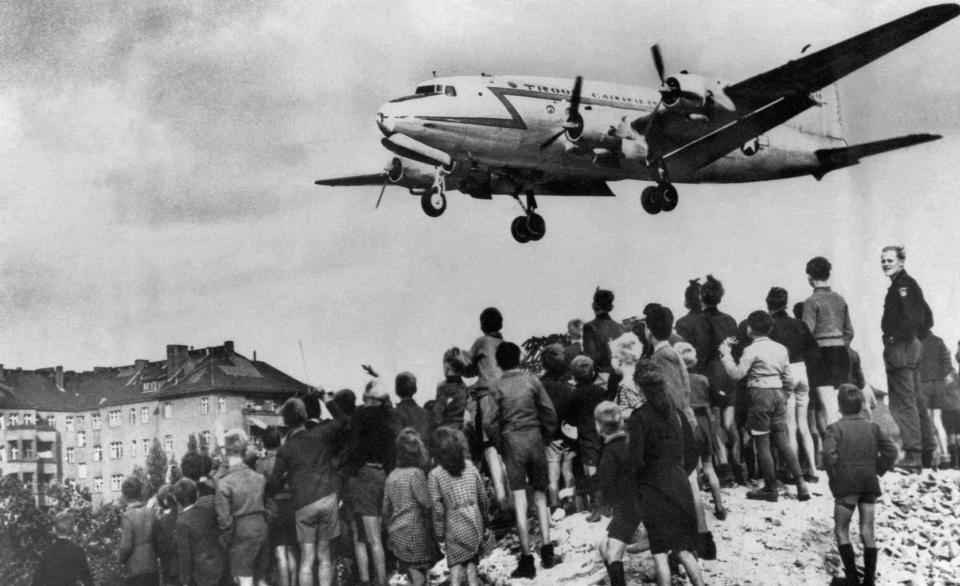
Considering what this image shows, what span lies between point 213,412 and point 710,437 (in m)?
6.97

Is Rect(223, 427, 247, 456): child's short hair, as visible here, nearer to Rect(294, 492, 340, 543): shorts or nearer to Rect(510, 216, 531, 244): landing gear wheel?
Rect(294, 492, 340, 543): shorts

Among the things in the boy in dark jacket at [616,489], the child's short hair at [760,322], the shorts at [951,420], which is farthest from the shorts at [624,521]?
the shorts at [951,420]

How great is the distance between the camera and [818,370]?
8625 millimetres

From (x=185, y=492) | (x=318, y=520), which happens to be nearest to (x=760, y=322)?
(x=318, y=520)

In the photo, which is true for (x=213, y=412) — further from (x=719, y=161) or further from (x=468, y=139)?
(x=719, y=161)

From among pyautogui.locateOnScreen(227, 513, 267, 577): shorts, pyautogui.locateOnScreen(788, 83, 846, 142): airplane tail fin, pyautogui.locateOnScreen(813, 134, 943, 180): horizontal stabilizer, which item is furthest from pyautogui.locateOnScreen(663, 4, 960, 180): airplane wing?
pyautogui.locateOnScreen(227, 513, 267, 577): shorts

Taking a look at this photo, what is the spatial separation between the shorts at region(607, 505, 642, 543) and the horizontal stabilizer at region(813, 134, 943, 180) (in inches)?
374

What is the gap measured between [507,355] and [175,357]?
7126 mm

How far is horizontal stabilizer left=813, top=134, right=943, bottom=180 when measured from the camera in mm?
13781

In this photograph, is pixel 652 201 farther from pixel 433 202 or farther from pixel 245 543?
pixel 245 543

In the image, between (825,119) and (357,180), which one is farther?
(825,119)

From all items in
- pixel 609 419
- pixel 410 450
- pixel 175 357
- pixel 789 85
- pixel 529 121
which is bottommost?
pixel 410 450

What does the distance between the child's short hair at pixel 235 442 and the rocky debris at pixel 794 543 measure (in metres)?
2.48

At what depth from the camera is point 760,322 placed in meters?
8.06
